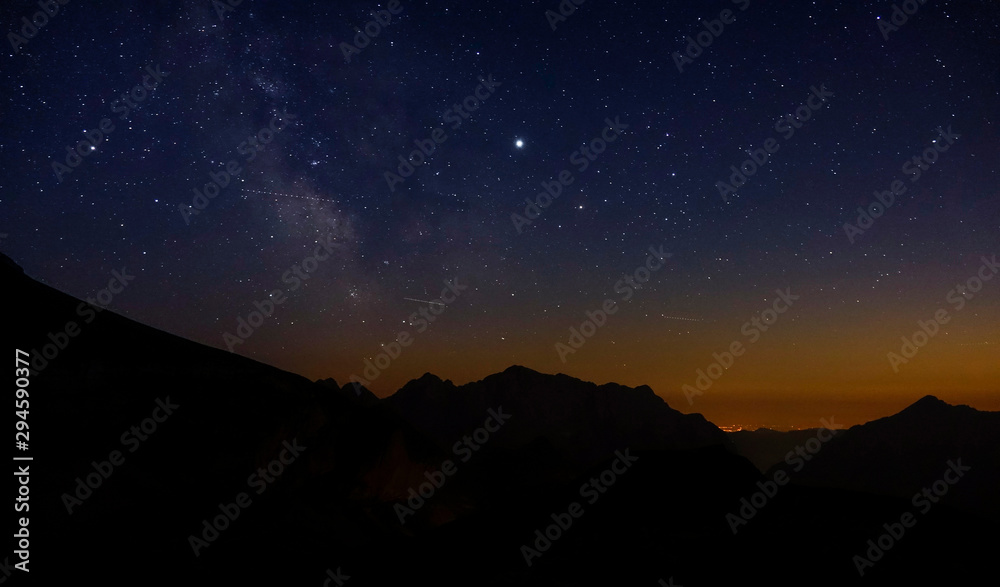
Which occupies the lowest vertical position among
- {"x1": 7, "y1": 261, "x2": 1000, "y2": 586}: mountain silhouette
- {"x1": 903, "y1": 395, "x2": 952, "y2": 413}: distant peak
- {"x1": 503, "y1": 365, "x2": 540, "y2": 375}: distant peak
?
{"x1": 7, "y1": 261, "x2": 1000, "y2": 586}: mountain silhouette

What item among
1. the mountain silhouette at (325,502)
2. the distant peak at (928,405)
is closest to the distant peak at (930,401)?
the distant peak at (928,405)

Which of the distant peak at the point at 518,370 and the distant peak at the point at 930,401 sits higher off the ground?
the distant peak at the point at 930,401

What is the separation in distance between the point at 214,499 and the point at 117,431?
542 cm

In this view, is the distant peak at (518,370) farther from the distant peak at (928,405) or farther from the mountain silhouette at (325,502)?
the distant peak at (928,405)

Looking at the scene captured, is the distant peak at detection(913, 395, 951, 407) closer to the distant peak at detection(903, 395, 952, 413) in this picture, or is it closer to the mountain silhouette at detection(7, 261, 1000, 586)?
the distant peak at detection(903, 395, 952, 413)

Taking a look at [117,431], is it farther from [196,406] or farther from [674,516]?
[674,516]

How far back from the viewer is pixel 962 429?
394ft

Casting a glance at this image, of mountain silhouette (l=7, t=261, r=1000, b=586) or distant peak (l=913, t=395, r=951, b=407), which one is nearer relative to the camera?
mountain silhouette (l=7, t=261, r=1000, b=586)

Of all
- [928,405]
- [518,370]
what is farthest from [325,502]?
[928,405]

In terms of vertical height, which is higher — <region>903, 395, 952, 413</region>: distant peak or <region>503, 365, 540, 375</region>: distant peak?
<region>903, 395, 952, 413</region>: distant peak

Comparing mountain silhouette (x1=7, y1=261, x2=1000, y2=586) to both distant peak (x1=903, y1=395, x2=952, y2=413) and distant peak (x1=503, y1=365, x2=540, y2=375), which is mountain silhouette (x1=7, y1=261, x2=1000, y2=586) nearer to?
distant peak (x1=503, y1=365, x2=540, y2=375)

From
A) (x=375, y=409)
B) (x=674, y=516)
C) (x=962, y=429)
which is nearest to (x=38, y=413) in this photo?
(x=375, y=409)

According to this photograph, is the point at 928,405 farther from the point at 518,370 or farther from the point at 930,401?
the point at 518,370

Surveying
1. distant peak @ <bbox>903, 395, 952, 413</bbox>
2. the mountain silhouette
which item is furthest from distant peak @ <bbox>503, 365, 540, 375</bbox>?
distant peak @ <bbox>903, 395, 952, 413</bbox>
